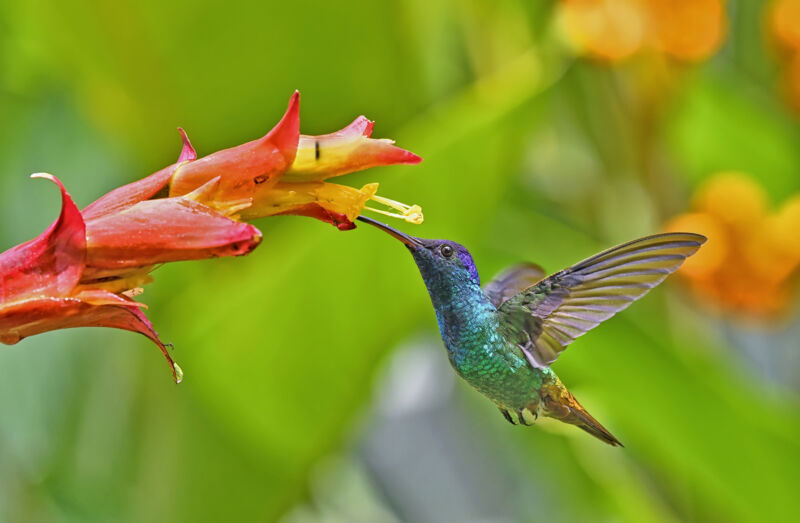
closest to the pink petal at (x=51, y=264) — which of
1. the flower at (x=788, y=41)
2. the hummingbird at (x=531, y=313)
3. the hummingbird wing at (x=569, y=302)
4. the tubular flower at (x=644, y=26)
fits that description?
the hummingbird at (x=531, y=313)

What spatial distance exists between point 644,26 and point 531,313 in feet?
2.90

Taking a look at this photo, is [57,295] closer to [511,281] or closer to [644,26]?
[511,281]

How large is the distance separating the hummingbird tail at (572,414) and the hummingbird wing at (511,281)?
128 mm

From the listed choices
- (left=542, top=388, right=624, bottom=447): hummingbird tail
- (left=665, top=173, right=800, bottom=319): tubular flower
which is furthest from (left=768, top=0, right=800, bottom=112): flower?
(left=542, top=388, right=624, bottom=447): hummingbird tail

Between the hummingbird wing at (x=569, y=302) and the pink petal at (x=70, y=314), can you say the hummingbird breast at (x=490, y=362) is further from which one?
the pink petal at (x=70, y=314)

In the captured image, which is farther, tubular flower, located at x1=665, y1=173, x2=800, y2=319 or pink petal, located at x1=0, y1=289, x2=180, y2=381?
tubular flower, located at x1=665, y1=173, x2=800, y2=319

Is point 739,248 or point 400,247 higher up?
point 400,247

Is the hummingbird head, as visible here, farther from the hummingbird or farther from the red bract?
the red bract

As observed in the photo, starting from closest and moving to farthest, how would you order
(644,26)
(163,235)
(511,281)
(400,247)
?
(163,235) < (511,281) < (400,247) < (644,26)

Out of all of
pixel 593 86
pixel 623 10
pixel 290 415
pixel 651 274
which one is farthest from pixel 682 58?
pixel 651 274

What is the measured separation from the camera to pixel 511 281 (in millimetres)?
887

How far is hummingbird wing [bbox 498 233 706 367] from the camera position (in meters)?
0.74

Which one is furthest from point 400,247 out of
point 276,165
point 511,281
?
point 276,165

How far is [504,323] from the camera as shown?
76 centimetres
